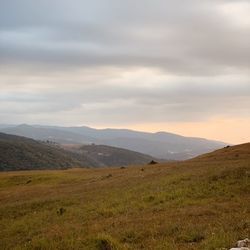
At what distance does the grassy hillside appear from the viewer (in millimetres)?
17828

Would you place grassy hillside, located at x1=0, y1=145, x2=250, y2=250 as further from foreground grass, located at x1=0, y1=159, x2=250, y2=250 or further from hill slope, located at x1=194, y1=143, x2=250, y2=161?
hill slope, located at x1=194, y1=143, x2=250, y2=161

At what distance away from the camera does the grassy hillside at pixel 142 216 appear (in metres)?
17.8

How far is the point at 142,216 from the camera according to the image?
79.8 feet

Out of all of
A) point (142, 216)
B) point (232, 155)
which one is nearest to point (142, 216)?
point (142, 216)

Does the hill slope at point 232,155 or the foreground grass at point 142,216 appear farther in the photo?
the hill slope at point 232,155

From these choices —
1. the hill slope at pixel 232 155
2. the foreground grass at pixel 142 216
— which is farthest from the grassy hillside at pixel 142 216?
the hill slope at pixel 232 155

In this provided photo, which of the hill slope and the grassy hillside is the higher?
the hill slope

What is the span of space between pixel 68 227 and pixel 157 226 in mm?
5800

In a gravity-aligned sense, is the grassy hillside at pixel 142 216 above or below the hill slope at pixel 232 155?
below

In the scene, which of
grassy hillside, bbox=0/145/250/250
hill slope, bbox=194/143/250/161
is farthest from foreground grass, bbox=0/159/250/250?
hill slope, bbox=194/143/250/161

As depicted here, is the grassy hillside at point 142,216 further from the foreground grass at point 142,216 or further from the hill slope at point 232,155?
the hill slope at point 232,155

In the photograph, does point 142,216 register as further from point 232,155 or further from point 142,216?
point 232,155

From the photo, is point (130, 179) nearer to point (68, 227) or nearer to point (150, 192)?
point (150, 192)

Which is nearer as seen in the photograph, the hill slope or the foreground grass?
the foreground grass
